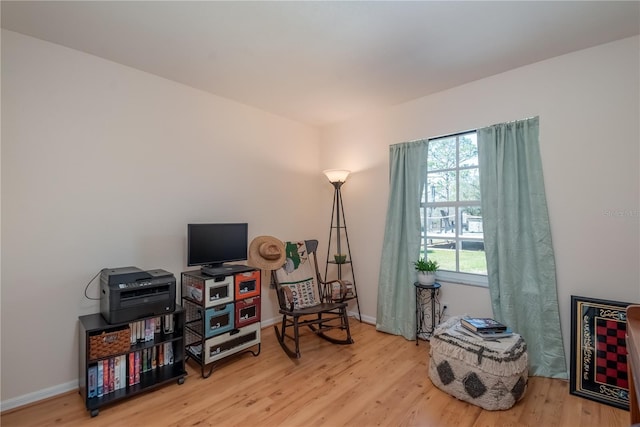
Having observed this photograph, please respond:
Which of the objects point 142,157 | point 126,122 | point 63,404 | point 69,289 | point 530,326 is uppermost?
point 126,122

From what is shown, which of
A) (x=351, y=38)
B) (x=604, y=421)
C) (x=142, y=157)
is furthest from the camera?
(x=142, y=157)

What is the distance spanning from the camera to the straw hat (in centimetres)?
305

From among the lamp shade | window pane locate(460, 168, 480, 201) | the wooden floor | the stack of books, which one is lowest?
the wooden floor

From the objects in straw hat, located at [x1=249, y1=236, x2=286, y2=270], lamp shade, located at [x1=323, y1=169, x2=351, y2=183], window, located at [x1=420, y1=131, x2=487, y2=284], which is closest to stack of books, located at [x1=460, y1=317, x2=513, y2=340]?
window, located at [x1=420, y1=131, x2=487, y2=284]

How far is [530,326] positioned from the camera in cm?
250

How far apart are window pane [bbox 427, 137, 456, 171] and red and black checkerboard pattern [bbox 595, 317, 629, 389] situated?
1766 millimetres

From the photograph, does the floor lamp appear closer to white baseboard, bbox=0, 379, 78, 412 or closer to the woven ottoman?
the woven ottoman

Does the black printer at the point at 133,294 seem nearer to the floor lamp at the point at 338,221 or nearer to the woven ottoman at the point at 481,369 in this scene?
the floor lamp at the point at 338,221

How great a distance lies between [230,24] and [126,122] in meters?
1.25

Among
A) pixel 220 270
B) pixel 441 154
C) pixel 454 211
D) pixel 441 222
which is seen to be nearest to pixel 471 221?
pixel 454 211

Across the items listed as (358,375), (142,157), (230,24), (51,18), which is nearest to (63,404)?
(142,157)

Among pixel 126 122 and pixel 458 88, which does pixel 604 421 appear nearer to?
pixel 458 88

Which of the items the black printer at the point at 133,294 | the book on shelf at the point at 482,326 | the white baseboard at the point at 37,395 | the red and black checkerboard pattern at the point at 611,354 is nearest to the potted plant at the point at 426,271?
the book on shelf at the point at 482,326

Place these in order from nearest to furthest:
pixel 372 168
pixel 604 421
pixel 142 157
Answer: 1. pixel 604 421
2. pixel 142 157
3. pixel 372 168
